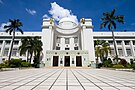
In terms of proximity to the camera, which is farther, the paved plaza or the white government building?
the white government building

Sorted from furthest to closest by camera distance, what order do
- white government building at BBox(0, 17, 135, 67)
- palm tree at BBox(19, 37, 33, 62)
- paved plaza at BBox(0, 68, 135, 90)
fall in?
white government building at BBox(0, 17, 135, 67) < palm tree at BBox(19, 37, 33, 62) < paved plaza at BBox(0, 68, 135, 90)

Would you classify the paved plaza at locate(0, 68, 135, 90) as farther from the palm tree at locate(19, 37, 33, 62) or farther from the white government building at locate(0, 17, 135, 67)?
the white government building at locate(0, 17, 135, 67)

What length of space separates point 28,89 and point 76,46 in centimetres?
4703

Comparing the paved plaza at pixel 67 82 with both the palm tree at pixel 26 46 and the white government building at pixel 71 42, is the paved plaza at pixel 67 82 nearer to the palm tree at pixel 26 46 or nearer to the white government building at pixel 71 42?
the palm tree at pixel 26 46

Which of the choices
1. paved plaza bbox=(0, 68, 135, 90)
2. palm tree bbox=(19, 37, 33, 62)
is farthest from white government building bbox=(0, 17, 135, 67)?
paved plaza bbox=(0, 68, 135, 90)

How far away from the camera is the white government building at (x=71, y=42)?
40.7 meters

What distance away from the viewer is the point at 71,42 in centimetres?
5141

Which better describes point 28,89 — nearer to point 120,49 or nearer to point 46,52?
point 46,52

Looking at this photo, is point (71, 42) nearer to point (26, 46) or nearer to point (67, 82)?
point (26, 46)

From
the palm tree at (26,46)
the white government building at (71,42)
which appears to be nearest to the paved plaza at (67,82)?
the palm tree at (26,46)

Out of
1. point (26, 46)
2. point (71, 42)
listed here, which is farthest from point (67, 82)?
point (71, 42)

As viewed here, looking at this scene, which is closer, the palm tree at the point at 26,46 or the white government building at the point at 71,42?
the palm tree at the point at 26,46

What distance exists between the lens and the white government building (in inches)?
1603

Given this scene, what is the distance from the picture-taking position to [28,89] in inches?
164
